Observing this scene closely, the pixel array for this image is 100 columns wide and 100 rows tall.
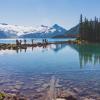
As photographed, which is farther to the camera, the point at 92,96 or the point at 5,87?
the point at 5,87

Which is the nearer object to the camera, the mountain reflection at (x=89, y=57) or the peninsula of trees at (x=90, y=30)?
the mountain reflection at (x=89, y=57)

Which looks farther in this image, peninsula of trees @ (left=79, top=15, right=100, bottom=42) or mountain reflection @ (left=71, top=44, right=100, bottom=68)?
peninsula of trees @ (left=79, top=15, right=100, bottom=42)

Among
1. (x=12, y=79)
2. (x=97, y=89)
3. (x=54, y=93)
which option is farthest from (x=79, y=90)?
(x=12, y=79)

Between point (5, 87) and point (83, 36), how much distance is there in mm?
120038

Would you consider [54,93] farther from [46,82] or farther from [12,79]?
[12,79]

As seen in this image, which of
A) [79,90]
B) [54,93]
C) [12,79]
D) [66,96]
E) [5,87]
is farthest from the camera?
[12,79]

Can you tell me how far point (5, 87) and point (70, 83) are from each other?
18.6 ft

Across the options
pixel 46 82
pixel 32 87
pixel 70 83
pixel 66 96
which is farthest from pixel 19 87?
pixel 66 96

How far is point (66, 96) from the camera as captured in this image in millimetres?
17891

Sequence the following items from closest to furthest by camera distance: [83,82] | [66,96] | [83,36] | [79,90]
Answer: [66,96]
[79,90]
[83,82]
[83,36]

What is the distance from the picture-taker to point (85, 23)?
14288cm

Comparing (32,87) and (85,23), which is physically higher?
(85,23)

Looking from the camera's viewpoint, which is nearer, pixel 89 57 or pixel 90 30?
pixel 89 57

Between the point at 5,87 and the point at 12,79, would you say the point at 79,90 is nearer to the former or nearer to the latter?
the point at 5,87
